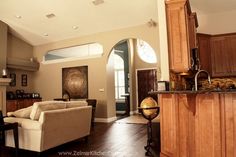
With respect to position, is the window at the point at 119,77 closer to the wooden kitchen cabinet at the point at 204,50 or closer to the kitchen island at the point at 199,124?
the wooden kitchen cabinet at the point at 204,50

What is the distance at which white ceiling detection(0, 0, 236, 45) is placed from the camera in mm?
5801

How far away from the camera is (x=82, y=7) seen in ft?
20.6

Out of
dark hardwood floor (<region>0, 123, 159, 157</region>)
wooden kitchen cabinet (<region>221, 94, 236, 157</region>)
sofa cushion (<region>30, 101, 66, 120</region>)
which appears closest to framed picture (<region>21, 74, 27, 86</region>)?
dark hardwood floor (<region>0, 123, 159, 157</region>)

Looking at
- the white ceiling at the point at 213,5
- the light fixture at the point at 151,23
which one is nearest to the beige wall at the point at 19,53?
the light fixture at the point at 151,23

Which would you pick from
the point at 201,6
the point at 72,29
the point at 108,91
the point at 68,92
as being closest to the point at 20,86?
the point at 68,92

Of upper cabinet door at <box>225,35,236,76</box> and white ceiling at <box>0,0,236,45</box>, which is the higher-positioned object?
white ceiling at <box>0,0,236,45</box>

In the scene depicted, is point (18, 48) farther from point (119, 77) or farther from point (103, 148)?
point (103, 148)

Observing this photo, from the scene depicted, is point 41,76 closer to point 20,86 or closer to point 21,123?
point 20,86

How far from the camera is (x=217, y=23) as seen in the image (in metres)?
5.71

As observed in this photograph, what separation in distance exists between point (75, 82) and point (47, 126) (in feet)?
15.6

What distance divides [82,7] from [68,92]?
3604mm

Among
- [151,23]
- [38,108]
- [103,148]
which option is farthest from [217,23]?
[38,108]

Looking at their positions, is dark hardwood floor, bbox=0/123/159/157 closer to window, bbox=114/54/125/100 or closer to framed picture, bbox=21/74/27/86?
window, bbox=114/54/125/100

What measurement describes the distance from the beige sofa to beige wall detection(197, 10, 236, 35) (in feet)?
13.9
